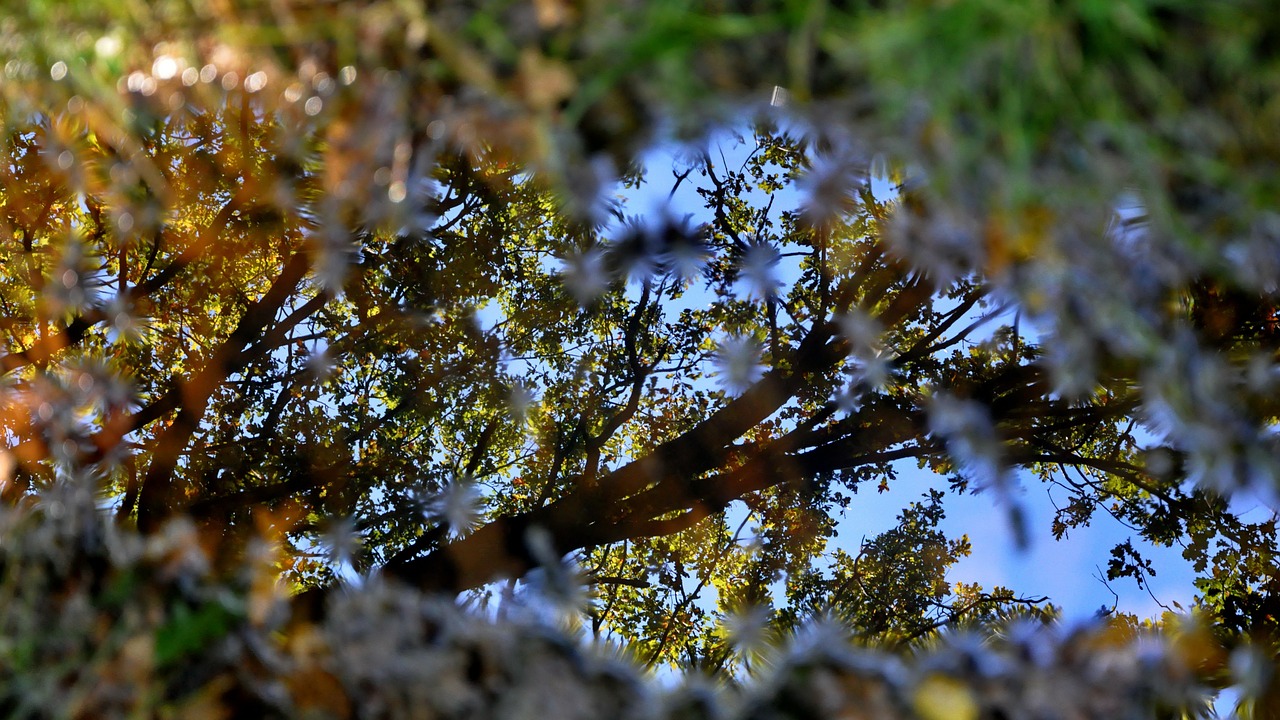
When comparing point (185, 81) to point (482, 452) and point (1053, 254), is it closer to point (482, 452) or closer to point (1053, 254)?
point (1053, 254)

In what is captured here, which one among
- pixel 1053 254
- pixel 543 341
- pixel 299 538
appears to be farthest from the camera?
pixel 543 341

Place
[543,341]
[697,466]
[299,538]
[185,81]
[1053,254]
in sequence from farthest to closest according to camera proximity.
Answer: [543,341]
[299,538]
[697,466]
[185,81]
[1053,254]

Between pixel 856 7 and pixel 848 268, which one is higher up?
pixel 848 268

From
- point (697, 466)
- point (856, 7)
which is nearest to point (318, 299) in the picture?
point (697, 466)

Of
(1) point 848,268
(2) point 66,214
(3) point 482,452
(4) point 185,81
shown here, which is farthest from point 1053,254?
(2) point 66,214

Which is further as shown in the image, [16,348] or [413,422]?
[413,422]

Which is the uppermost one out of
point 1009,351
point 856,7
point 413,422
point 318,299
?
point 318,299
